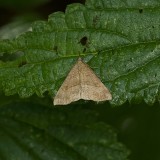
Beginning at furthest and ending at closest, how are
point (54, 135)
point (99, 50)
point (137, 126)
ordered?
point (137, 126), point (54, 135), point (99, 50)

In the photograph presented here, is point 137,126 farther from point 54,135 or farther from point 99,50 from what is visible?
point 99,50

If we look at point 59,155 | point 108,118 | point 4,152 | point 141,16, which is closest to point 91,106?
point 108,118

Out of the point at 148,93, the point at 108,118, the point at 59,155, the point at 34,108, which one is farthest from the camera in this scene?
the point at 108,118

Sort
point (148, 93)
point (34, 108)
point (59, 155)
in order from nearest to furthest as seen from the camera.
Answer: point (148, 93) < point (59, 155) < point (34, 108)

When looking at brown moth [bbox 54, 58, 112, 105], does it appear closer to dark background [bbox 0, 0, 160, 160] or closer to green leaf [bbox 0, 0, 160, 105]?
green leaf [bbox 0, 0, 160, 105]

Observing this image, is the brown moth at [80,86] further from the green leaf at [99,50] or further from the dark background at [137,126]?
the dark background at [137,126]

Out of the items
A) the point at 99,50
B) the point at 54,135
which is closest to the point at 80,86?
the point at 99,50

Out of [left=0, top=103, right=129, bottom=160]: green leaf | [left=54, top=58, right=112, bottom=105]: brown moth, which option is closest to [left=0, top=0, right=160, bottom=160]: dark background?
[left=0, top=103, right=129, bottom=160]: green leaf

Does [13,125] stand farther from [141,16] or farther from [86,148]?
[141,16]
